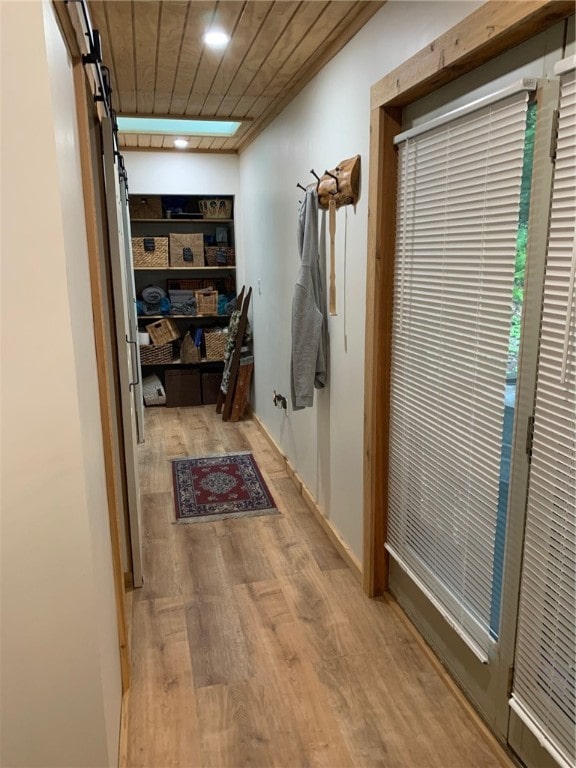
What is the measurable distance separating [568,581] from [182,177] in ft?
16.1

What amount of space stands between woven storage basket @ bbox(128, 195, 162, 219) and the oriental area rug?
261 cm

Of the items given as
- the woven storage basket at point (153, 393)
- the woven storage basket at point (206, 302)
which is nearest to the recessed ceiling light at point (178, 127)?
the woven storage basket at point (206, 302)

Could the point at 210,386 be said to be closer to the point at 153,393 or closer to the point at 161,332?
the point at 153,393

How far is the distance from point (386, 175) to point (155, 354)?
12.6 ft

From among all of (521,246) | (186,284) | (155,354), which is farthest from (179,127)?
(521,246)

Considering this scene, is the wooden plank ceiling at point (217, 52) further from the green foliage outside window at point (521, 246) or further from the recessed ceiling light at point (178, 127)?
the green foliage outside window at point (521, 246)

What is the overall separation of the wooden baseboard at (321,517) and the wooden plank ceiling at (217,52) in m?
2.33

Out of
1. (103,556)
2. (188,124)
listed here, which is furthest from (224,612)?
(188,124)

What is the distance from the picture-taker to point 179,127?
172 inches

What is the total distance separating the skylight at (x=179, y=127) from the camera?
167 inches

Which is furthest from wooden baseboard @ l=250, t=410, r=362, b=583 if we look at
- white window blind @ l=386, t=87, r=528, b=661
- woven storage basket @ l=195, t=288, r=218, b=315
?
woven storage basket @ l=195, t=288, r=218, b=315

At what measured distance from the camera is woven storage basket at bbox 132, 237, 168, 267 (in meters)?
5.30

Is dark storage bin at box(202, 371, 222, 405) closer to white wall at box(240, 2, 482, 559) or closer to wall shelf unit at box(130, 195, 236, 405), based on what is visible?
wall shelf unit at box(130, 195, 236, 405)

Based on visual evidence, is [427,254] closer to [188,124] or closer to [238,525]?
[238,525]
